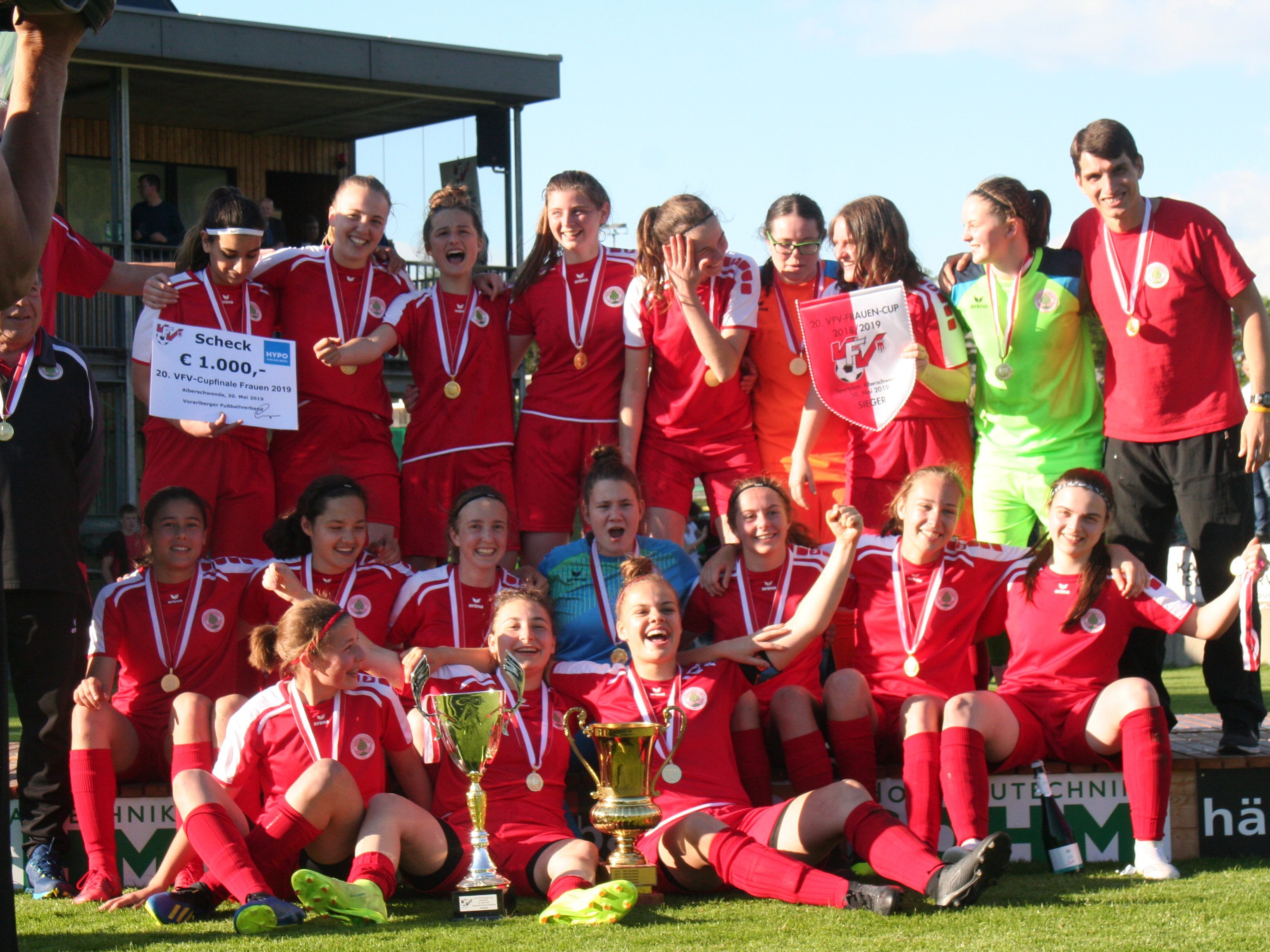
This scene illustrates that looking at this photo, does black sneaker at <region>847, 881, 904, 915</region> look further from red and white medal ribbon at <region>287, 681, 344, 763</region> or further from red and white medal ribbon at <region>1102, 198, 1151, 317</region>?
red and white medal ribbon at <region>1102, 198, 1151, 317</region>

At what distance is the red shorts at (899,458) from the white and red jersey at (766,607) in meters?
0.57

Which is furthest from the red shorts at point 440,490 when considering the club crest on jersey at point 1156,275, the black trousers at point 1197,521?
the club crest on jersey at point 1156,275

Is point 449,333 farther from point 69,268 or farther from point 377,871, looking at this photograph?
point 377,871

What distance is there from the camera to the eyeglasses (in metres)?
5.95

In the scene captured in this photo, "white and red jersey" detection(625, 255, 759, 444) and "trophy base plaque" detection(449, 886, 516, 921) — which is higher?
"white and red jersey" detection(625, 255, 759, 444)

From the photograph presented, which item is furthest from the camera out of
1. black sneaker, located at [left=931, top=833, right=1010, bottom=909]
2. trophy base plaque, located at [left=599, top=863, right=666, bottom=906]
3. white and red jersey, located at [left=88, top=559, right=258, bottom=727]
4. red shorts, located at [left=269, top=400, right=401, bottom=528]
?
red shorts, located at [left=269, top=400, right=401, bottom=528]

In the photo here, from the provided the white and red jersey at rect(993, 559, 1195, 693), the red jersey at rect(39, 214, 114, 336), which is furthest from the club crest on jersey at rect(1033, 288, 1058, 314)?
the red jersey at rect(39, 214, 114, 336)

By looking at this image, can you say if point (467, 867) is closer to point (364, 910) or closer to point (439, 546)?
point (364, 910)

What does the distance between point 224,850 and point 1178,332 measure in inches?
155

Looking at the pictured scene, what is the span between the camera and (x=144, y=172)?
1791 cm

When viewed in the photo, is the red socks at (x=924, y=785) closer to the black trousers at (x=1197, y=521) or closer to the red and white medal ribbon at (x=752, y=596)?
the red and white medal ribbon at (x=752, y=596)

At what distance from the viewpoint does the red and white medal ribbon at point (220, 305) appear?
5.80 meters

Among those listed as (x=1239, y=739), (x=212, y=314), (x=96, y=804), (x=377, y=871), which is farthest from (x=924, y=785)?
(x=212, y=314)

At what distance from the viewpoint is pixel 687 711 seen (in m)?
4.78
